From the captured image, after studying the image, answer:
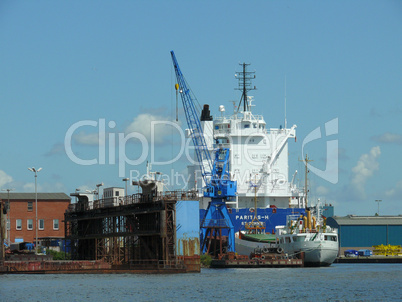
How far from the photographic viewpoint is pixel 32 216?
13325 centimetres

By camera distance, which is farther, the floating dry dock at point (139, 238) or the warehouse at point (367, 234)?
the warehouse at point (367, 234)

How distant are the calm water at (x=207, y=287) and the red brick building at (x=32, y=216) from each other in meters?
49.1

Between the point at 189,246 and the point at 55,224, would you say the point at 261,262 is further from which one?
the point at 55,224

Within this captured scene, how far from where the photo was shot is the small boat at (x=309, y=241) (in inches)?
3996

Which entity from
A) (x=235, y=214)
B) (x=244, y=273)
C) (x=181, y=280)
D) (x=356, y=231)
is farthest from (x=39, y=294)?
(x=356, y=231)

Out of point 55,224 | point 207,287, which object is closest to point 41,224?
point 55,224

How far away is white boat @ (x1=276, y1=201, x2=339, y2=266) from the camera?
333 ft

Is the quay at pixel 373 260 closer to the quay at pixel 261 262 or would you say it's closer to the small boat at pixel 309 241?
the small boat at pixel 309 241

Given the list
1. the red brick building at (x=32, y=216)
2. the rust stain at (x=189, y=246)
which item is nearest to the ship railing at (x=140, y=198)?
the rust stain at (x=189, y=246)

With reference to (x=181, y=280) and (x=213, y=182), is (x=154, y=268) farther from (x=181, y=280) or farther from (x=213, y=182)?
(x=213, y=182)

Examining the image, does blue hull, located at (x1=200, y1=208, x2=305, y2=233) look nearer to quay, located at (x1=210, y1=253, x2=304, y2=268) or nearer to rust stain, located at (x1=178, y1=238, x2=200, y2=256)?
quay, located at (x1=210, y1=253, x2=304, y2=268)

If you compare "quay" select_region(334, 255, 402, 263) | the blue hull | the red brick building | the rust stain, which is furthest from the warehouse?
the rust stain

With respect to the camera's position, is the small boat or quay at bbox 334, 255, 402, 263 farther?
quay at bbox 334, 255, 402, 263

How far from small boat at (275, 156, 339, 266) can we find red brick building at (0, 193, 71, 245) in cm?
4107
